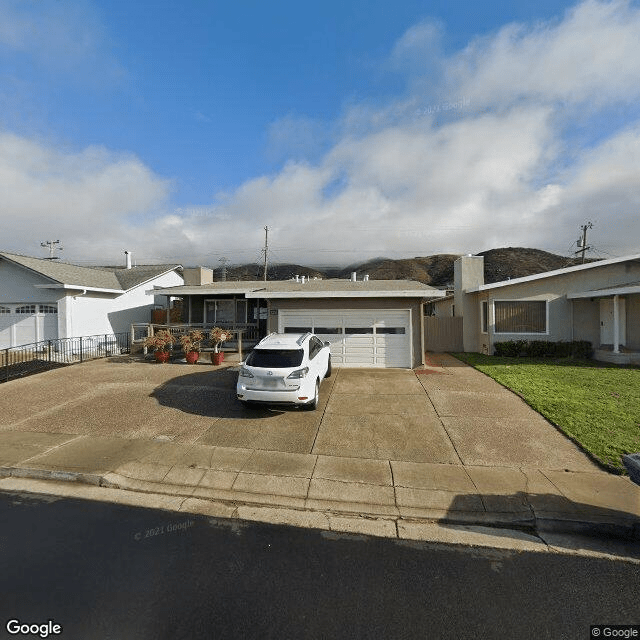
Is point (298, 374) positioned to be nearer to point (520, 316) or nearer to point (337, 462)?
point (337, 462)

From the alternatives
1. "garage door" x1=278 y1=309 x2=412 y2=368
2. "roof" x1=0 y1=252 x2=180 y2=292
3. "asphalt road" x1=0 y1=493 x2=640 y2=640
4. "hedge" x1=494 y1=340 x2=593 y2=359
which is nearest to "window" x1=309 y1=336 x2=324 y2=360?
"garage door" x1=278 y1=309 x2=412 y2=368

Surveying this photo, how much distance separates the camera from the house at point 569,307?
569 inches

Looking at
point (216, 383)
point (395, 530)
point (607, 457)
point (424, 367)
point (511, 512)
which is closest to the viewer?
point (395, 530)

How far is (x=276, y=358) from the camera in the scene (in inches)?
297

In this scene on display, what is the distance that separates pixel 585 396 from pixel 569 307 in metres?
8.25

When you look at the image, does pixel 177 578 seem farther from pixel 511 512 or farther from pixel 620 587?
pixel 620 587

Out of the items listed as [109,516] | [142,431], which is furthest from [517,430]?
[142,431]

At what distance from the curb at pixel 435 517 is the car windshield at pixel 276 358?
3042 mm

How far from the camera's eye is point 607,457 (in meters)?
5.43

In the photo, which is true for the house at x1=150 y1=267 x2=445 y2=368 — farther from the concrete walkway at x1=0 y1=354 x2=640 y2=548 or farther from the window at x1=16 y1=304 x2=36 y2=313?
the window at x1=16 y1=304 x2=36 y2=313

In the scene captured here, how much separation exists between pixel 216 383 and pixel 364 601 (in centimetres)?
810

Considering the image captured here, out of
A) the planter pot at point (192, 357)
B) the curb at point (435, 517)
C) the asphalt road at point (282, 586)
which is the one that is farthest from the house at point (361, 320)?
the asphalt road at point (282, 586)

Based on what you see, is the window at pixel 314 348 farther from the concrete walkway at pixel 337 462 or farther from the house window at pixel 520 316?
the house window at pixel 520 316

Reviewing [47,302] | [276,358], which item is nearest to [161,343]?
[47,302]
